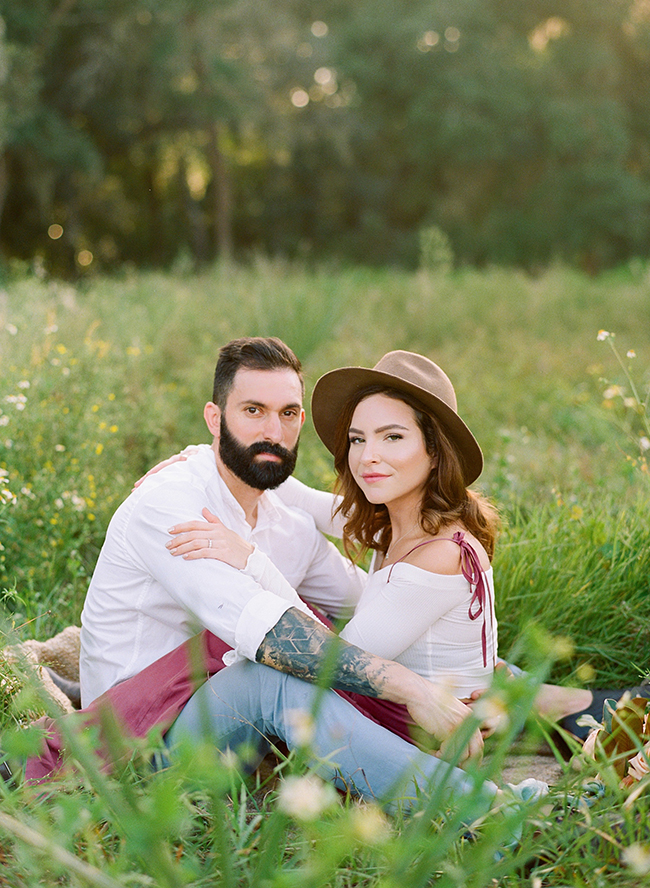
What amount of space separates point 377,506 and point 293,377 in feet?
1.96

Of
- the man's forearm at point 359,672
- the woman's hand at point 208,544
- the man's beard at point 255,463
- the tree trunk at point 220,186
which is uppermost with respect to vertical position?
the tree trunk at point 220,186

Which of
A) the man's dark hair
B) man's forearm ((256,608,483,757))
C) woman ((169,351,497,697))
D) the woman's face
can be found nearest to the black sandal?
woman ((169,351,497,697))

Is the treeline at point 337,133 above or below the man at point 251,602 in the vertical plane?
above

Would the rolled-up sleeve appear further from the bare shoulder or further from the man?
the bare shoulder

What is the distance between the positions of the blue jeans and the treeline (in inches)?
750

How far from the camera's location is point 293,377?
3064 millimetres

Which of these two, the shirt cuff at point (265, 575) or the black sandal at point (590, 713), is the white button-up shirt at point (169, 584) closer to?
the shirt cuff at point (265, 575)

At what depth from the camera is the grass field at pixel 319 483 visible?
59.2 inches

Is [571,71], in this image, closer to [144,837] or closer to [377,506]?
[377,506]

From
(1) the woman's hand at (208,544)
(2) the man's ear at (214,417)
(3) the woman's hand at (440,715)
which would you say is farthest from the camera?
(2) the man's ear at (214,417)

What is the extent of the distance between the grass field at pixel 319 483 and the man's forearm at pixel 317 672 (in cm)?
41

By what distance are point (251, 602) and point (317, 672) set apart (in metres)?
0.29

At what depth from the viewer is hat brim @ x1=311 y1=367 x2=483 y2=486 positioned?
8.82ft

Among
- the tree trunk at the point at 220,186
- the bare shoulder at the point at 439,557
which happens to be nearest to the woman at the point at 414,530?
the bare shoulder at the point at 439,557
